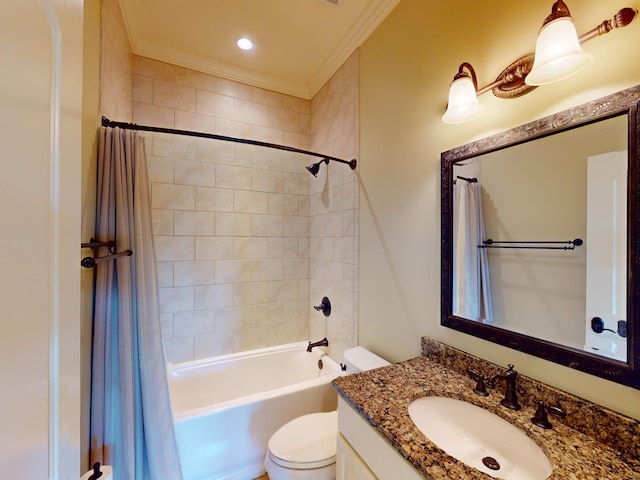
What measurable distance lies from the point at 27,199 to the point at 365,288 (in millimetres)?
1700

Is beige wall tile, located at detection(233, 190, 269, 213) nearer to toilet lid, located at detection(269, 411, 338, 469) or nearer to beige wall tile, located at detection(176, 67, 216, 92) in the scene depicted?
beige wall tile, located at detection(176, 67, 216, 92)

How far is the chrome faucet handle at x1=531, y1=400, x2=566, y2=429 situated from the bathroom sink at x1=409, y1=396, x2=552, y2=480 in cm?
6

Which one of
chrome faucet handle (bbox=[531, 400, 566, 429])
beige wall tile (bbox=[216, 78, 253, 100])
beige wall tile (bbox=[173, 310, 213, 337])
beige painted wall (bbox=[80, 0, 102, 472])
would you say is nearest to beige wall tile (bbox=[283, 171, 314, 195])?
beige wall tile (bbox=[216, 78, 253, 100])

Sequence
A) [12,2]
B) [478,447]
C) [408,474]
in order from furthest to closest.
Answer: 1. [478,447]
2. [408,474]
3. [12,2]

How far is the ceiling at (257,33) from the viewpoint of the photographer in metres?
1.71

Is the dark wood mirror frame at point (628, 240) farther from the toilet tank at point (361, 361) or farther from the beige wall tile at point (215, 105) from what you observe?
the beige wall tile at point (215, 105)

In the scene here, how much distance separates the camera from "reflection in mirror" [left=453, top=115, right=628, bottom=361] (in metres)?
0.82

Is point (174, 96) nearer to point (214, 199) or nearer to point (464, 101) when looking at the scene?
point (214, 199)

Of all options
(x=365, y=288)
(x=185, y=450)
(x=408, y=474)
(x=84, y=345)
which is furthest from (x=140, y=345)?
(x=365, y=288)

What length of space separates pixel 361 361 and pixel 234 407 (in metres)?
0.81

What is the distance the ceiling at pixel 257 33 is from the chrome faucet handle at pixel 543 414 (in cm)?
207

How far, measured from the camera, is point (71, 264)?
1.90ft

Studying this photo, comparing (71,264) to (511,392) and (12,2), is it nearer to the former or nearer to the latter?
(12,2)

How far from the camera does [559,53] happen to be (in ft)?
2.68
